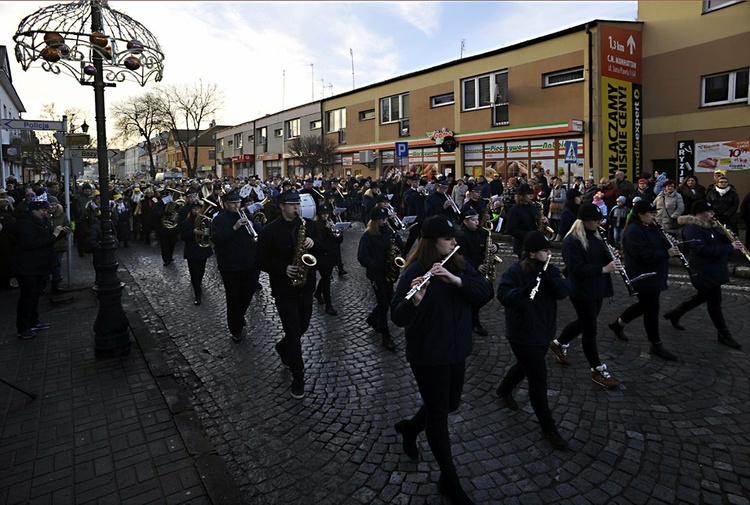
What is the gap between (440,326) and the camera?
3.47m

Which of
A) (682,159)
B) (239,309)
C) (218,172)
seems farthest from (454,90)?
(218,172)

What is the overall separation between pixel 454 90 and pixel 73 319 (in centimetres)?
2249

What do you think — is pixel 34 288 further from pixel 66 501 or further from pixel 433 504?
pixel 433 504

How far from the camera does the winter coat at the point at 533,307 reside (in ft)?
13.6

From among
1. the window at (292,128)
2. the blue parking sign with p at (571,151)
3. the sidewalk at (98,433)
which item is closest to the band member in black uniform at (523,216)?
the sidewalk at (98,433)

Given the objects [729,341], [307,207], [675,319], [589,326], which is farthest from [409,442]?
[307,207]

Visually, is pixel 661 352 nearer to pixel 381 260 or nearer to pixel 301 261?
pixel 381 260

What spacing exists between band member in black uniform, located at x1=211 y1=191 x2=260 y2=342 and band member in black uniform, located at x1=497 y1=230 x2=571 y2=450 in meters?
4.01

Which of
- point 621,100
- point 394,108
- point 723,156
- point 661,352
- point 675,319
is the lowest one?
point 661,352

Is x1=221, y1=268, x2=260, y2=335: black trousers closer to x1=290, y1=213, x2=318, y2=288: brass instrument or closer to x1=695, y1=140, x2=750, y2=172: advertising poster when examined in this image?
x1=290, y1=213, x2=318, y2=288: brass instrument

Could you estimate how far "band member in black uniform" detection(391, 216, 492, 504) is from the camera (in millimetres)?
3445

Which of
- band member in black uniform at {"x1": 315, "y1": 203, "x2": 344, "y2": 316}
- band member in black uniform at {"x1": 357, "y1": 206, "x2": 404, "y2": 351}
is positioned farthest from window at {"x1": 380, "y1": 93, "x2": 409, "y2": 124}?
band member in black uniform at {"x1": 357, "y1": 206, "x2": 404, "y2": 351}

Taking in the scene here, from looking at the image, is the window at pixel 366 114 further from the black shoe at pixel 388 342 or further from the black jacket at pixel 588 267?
the black jacket at pixel 588 267

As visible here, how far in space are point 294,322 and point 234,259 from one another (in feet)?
6.84
